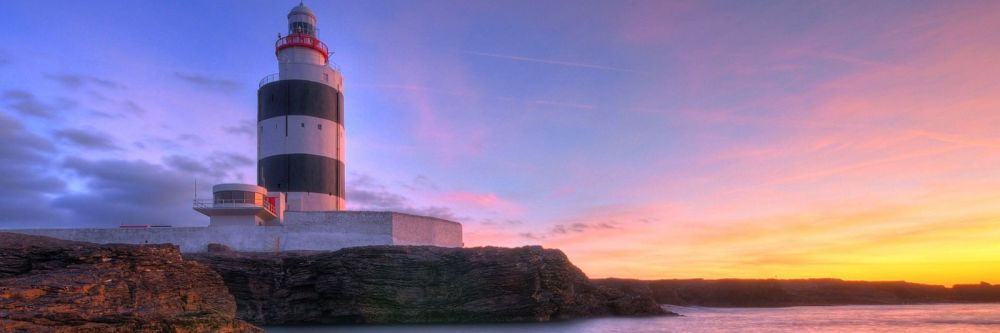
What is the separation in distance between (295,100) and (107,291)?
16595 millimetres

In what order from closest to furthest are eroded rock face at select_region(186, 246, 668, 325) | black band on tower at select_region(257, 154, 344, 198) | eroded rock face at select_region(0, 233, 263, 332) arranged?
eroded rock face at select_region(0, 233, 263, 332) → eroded rock face at select_region(186, 246, 668, 325) → black band on tower at select_region(257, 154, 344, 198)

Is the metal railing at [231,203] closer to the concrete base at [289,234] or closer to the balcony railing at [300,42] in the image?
the concrete base at [289,234]

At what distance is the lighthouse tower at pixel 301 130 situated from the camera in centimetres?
3033

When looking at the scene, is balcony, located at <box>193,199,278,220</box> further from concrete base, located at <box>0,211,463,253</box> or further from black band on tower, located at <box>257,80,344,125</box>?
black band on tower, located at <box>257,80,344,125</box>

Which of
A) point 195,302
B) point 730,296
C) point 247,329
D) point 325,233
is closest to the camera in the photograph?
point 247,329

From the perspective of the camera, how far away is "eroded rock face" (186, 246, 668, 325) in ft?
77.0

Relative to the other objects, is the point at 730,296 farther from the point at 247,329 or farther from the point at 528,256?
the point at 247,329

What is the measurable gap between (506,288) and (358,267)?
5.40 metres

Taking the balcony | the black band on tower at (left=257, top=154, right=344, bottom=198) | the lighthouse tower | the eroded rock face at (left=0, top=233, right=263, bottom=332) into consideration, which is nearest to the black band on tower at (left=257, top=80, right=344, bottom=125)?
the lighthouse tower

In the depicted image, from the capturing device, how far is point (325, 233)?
27562 millimetres

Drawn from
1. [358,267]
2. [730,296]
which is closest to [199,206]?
[358,267]

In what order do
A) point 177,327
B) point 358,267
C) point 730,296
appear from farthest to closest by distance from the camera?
point 730,296 < point 358,267 < point 177,327

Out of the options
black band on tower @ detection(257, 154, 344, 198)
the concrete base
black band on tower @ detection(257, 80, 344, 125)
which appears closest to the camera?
the concrete base

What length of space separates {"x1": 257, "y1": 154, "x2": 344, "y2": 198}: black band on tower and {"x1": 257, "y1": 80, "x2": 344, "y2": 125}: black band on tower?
6.69 ft
